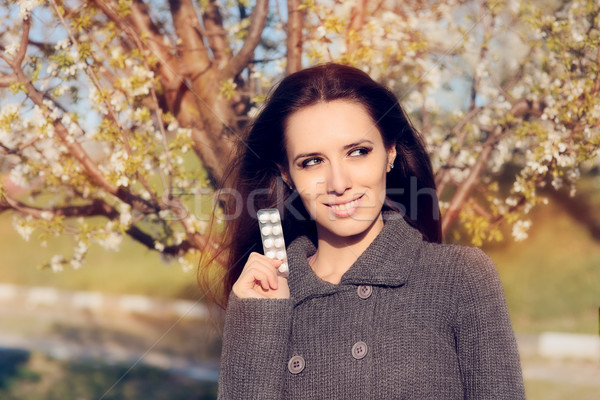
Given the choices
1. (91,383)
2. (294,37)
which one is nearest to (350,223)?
(294,37)

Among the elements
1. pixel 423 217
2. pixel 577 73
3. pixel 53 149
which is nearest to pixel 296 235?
Result: pixel 423 217

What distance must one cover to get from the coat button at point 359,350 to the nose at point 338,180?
0.62 meters

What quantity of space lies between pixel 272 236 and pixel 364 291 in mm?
474

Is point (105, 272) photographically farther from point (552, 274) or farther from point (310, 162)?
point (310, 162)

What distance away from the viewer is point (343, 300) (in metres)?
2.58

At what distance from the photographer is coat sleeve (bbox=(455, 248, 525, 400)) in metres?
2.18

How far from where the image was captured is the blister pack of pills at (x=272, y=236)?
8.77 ft

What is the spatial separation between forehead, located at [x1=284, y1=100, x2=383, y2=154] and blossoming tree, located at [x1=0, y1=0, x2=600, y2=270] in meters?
0.79

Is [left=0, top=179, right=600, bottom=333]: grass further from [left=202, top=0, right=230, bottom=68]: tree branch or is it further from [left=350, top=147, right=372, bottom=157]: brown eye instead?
[left=350, top=147, right=372, bottom=157]: brown eye

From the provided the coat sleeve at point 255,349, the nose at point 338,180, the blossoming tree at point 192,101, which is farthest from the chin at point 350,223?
the blossoming tree at point 192,101

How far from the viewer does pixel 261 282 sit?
8.42ft

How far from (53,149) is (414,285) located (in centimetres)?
236

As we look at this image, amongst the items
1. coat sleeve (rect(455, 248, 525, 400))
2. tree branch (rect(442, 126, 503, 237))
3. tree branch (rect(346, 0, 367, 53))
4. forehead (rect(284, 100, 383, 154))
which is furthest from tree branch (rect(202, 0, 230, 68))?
coat sleeve (rect(455, 248, 525, 400))

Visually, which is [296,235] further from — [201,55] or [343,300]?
[201,55]
